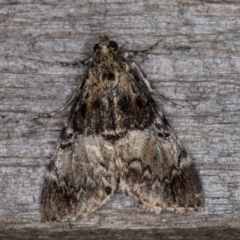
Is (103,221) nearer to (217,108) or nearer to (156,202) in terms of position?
(156,202)

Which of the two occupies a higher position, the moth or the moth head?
the moth head

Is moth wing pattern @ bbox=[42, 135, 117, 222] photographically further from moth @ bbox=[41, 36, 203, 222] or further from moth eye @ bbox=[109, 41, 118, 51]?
moth eye @ bbox=[109, 41, 118, 51]

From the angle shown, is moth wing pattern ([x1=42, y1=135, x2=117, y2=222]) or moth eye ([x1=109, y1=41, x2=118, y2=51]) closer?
moth wing pattern ([x1=42, y1=135, x2=117, y2=222])

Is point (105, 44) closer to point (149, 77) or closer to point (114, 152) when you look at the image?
point (149, 77)

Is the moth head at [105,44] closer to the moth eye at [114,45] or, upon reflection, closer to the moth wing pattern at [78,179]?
the moth eye at [114,45]

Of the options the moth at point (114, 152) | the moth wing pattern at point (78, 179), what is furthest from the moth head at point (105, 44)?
the moth wing pattern at point (78, 179)

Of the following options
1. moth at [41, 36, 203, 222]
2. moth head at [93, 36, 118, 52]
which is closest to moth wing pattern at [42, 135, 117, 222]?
moth at [41, 36, 203, 222]

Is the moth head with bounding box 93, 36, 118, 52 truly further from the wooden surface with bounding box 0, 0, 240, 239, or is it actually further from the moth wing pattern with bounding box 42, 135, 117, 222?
the moth wing pattern with bounding box 42, 135, 117, 222
